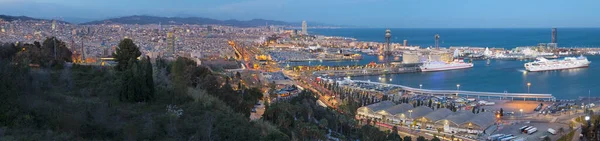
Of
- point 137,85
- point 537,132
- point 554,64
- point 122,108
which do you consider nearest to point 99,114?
point 122,108

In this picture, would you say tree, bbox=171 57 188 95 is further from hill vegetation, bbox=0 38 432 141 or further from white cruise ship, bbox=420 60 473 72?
white cruise ship, bbox=420 60 473 72

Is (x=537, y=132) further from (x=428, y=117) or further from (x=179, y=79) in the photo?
(x=179, y=79)

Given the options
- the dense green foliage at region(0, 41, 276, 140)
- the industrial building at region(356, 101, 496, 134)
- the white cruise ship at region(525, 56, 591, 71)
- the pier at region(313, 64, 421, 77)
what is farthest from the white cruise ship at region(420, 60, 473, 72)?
the dense green foliage at region(0, 41, 276, 140)

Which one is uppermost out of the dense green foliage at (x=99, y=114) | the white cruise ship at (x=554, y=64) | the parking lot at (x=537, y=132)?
the dense green foliage at (x=99, y=114)

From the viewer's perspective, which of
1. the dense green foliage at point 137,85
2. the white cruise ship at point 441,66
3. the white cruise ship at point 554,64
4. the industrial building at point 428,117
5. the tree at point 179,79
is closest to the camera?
the dense green foliage at point 137,85

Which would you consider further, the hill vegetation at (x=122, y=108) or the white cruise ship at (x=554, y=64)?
the white cruise ship at (x=554, y=64)

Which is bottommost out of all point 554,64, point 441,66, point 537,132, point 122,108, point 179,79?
point 537,132

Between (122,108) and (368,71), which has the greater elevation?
(122,108)

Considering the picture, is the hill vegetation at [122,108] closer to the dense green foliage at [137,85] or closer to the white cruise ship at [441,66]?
the dense green foliage at [137,85]

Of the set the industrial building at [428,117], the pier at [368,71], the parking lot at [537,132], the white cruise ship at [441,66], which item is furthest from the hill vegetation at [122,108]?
the white cruise ship at [441,66]

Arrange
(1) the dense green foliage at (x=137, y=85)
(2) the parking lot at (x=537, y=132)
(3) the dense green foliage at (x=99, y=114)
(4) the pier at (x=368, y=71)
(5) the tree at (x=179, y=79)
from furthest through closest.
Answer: (4) the pier at (x=368, y=71)
(2) the parking lot at (x=537, y=132)
(5) the tree at (x=179, y=79)
(1) the dense green foliage at (x=137, y=85)
(3) the dense green foliage at (x=99, y=114)

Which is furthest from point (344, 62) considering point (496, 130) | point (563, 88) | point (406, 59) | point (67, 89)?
point (67, 89)
